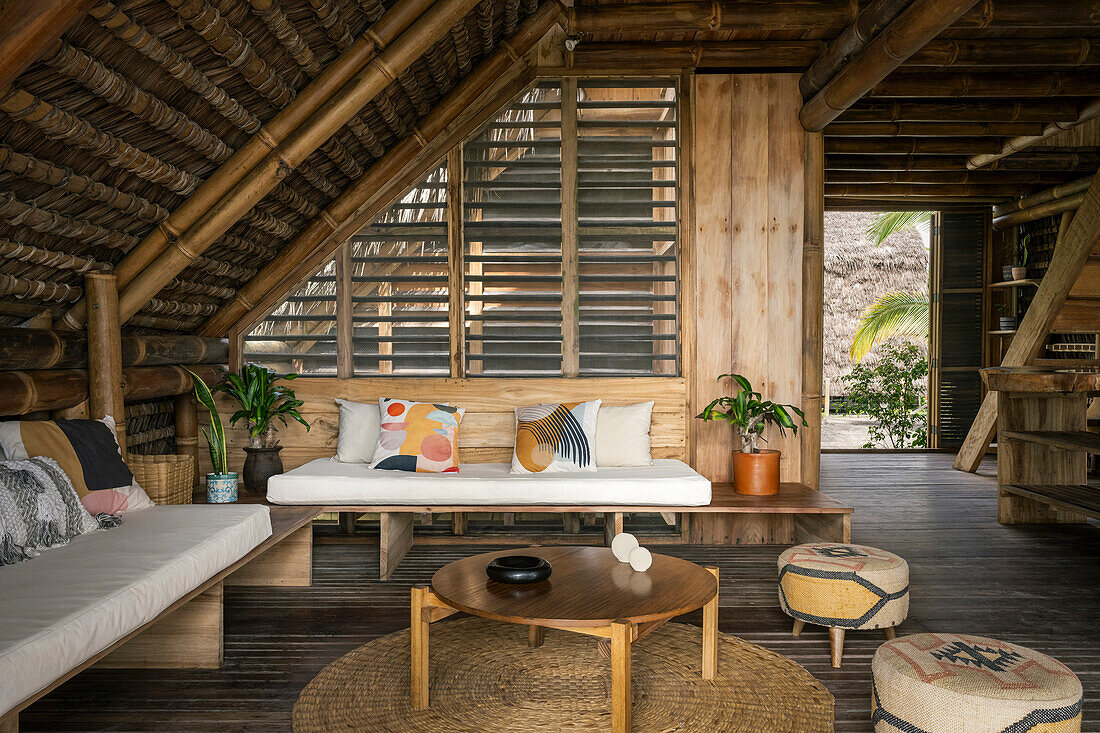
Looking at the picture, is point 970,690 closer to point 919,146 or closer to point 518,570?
point 518,570

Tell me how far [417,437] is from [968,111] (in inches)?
168

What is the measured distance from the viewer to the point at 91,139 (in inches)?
107

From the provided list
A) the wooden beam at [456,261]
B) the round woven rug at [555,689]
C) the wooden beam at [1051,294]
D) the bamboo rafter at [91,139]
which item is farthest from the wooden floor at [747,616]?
the bamboo rafter at [91,139]

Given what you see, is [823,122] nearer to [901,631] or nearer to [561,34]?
[561,34]

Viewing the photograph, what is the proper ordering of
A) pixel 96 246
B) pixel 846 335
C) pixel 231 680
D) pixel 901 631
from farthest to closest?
pixel 846 335 → pixel 96 246 → pixel 901 631 → pixel 231 680

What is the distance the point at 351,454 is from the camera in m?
4.27

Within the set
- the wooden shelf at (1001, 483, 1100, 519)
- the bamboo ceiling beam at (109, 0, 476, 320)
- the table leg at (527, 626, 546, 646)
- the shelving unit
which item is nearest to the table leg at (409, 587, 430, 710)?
the table leg at (527, 626, 546, 646)

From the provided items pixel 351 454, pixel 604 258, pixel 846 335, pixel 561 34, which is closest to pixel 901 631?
pixel 604 258

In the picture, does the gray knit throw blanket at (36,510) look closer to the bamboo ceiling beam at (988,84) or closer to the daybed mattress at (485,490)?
the daybed mattress at (485,490)

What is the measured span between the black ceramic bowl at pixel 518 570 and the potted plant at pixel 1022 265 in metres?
6.78

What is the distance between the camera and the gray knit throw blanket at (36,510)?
2383 mm

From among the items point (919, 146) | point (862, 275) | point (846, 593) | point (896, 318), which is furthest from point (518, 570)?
point (862, 275)

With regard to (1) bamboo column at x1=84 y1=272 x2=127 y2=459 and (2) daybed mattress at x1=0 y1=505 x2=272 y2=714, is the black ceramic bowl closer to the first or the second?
(2) daybed mattress at x1=0 y1=505 x2=272 y2=714

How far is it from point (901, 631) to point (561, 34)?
343 centimetres
